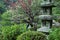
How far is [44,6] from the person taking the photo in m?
8.00

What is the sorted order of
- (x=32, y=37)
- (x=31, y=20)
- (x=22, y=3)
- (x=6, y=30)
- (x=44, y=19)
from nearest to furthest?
1. (x=32, y=37)
2. (x=6, y=30)
3. (x=44, y=19)
4. (x=31, y=20)
5. (x=22, y=3)

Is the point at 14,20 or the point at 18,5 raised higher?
the point at 18,5

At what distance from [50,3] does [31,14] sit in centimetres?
340

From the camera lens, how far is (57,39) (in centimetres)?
421

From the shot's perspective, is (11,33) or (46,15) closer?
(11,33)

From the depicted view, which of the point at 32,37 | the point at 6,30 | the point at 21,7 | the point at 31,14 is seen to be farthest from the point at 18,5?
the point at 32,37

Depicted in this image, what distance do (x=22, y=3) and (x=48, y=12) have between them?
3984 mm

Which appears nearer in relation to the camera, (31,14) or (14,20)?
(31,14)

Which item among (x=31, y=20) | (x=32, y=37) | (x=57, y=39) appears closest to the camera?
(x=57, y=39)

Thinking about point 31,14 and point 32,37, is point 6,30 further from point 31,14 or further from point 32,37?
point 31,14

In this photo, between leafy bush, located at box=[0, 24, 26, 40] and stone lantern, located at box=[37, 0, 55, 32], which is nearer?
leafy bush, located at box=[0, 24, 26, 40]

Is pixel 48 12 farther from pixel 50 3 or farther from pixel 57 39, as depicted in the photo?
pixel 57 39

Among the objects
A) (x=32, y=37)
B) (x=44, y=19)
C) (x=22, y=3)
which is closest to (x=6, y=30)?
(x=32, y=37)

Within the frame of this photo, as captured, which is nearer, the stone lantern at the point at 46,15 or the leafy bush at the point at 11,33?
the leafy bush at the point at 11,33
